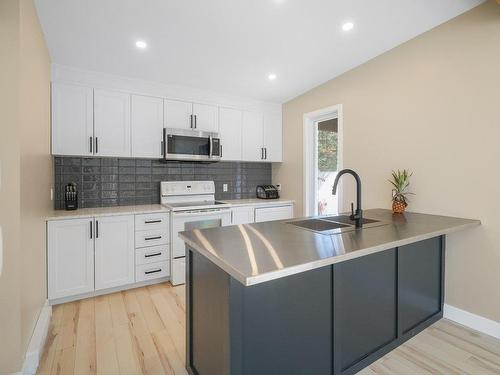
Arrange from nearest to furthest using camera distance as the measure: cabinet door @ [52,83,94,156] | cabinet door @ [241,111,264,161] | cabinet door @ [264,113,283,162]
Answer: cabinet door @ [52,83,94,156]
cabinet door @ [241,111,264,161]
cabinet door @ [264,113,283,162]

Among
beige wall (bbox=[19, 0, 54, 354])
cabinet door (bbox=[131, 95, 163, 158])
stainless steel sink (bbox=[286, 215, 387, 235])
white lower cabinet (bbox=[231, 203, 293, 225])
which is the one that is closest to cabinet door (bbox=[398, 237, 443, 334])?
stainless steel sink (bbox=[286, 215, 387, 235])

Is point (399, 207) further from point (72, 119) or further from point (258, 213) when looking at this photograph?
point (72, 119)

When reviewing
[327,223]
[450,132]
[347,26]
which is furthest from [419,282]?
[347,26]

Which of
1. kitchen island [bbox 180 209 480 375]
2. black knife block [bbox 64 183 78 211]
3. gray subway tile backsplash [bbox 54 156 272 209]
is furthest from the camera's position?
gray subway tile backsplash [bbox 54 156 272 209]

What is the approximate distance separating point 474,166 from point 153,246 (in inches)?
122

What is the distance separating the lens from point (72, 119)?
2789 mm

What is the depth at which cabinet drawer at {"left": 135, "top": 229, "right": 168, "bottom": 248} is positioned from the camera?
2.92 metres

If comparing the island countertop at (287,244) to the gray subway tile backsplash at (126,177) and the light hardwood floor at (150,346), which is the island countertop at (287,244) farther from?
the gray subway tile backsplash at (126,177)

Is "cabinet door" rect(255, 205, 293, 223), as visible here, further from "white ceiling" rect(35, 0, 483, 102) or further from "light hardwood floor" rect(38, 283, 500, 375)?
"white ceiling" rect(35, 0, 483, 102)

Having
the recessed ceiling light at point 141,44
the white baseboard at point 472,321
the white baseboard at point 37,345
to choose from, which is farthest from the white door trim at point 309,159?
the white baseboard at point 37,345

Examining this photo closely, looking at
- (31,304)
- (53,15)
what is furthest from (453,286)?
(53,15)

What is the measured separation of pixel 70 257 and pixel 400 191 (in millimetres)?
3218

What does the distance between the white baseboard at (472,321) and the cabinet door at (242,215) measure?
2229 mm

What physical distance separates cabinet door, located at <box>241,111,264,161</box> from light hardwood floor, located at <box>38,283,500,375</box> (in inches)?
90.5
